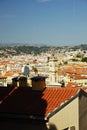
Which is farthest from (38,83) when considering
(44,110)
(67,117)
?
(67,117)

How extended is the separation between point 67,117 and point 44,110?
1.82 ft

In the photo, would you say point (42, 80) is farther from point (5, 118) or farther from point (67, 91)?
point (5, 118)

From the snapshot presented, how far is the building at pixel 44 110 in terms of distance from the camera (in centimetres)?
742

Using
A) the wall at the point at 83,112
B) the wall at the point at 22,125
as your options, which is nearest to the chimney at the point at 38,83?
the wall at the point at 83,112

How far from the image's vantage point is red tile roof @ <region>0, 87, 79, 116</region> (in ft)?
24.8

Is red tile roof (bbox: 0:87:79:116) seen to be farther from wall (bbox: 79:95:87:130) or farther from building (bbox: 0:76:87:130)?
wall (bbox: 79:95:87:130)

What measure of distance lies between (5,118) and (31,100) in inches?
28.3

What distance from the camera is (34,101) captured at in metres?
7.87

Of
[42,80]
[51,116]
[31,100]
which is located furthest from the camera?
[42,80]

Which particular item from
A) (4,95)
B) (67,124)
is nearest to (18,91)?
(4,95)

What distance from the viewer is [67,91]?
8.05m

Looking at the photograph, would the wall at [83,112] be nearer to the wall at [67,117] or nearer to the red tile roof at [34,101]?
the wall at [67,117]

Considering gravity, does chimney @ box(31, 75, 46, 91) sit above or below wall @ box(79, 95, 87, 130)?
above

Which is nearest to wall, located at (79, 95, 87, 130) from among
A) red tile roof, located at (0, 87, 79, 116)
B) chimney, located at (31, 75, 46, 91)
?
red tile roof, located at (0, 87, 79, 116)
